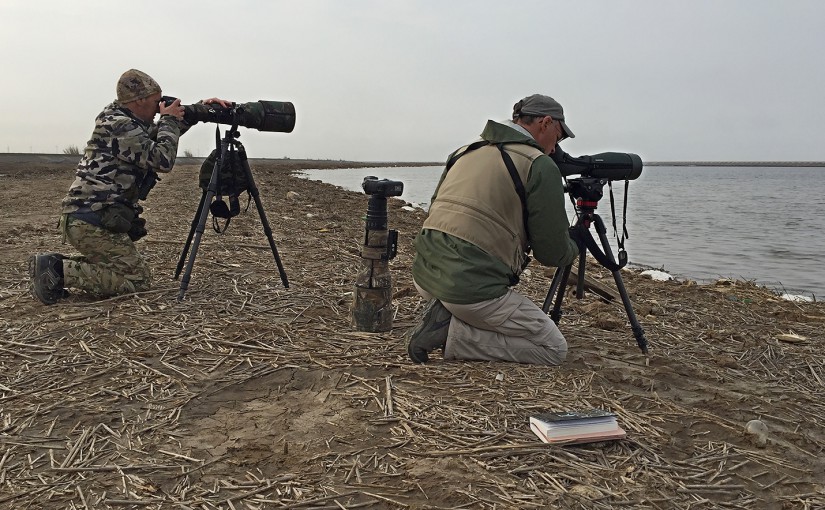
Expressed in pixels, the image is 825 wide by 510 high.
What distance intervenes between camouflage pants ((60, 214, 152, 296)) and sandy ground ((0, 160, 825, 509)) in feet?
0.48

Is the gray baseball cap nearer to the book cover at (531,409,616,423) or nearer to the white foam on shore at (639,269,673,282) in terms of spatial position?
the book cover at (531,409,616,423)

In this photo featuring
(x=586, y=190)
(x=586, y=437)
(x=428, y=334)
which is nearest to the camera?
(x=586, y=437)

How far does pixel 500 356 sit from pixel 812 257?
11.7 metres

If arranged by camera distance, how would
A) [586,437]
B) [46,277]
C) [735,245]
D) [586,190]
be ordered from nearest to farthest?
[586,437]
[586,190]
[46,277]
[735,245]

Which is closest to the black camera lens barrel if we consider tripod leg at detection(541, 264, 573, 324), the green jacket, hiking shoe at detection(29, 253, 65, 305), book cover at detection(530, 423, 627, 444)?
the green jacket

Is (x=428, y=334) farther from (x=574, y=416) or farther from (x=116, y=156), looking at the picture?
(x=116, y=156)

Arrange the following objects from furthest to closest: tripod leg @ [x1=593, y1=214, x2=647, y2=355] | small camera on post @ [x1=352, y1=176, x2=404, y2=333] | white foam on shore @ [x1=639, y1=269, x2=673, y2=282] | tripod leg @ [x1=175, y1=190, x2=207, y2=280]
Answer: white foam on shore @ [x1=639, y1=269, x2=673, y2=282] < tripod leg @ [x1=175, y1=190, x2=207, y2=280] < small camera on post @ [x1=352, y1=176, x2=404, y2=333] < tripod leg @ [x1=593, y1=214, x2=647, y2=355]

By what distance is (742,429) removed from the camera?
118 inches

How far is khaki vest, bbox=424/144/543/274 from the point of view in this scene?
3604 millimetres

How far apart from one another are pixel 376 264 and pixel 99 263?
244 cm

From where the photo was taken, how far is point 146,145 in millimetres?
4934

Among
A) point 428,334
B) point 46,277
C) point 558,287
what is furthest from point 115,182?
point 558,287

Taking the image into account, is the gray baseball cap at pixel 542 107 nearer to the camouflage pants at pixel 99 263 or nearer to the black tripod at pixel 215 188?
the black tripod at pixel 215 188

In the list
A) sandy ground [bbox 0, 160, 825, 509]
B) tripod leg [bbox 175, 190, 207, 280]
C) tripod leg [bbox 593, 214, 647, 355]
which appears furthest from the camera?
tripod leg [bbox 175, 190, 207, 280]
